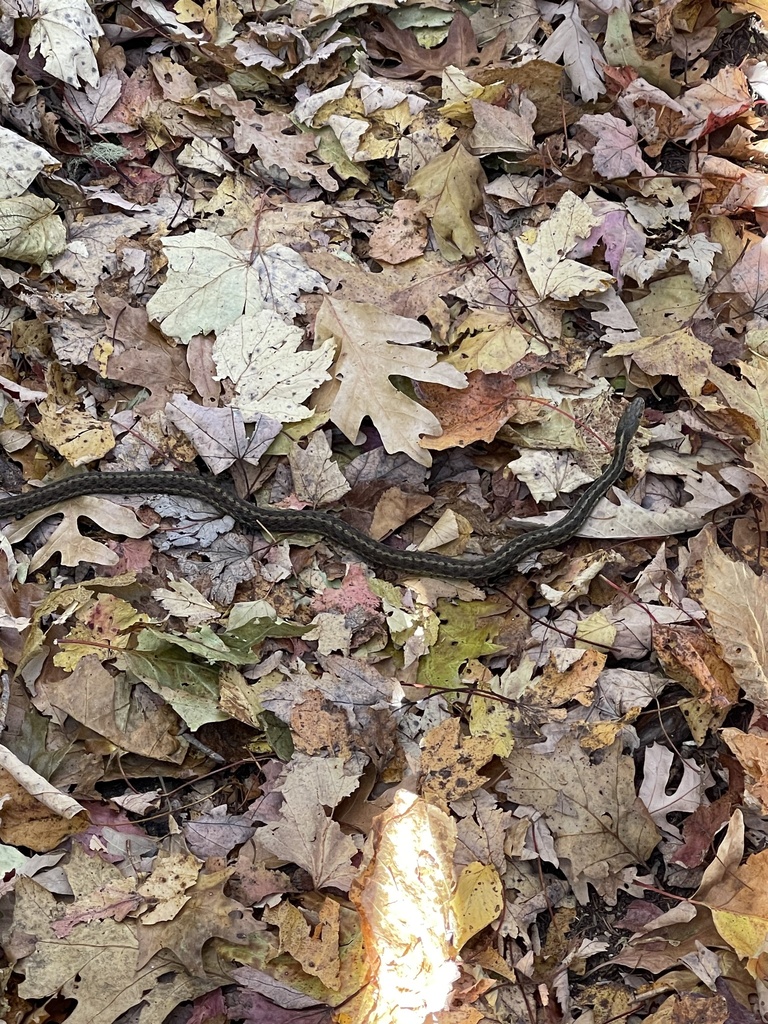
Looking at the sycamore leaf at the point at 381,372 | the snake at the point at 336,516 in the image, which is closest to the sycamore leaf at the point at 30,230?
the snake at the point at 336,516

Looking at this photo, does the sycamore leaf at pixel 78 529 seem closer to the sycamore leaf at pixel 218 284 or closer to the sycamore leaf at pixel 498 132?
the sycamore leaf at pixel 218 284

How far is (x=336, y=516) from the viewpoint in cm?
548

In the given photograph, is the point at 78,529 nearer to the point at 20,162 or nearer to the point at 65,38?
the point at 20,162

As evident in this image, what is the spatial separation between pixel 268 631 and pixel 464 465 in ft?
5.58

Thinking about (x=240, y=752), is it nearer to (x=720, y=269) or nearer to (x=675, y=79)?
(x=720, y=269)

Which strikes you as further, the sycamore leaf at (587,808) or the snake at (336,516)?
the snake at (336,516)

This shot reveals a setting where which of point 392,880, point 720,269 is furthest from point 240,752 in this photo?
point 720,269

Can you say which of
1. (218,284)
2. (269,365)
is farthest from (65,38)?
(269,365)

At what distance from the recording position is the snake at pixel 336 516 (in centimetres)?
521

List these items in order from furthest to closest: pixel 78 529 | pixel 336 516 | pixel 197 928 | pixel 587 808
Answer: pixel 336 516 < pixel 78 529 < pixel 587 808 < pixel 197 928

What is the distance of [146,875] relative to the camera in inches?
168

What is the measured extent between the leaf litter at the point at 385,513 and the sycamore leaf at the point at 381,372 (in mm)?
25

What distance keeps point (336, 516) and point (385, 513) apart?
31 centimetres

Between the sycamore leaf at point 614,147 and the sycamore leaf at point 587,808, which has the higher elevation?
the sycamore leaf at point 614,147
